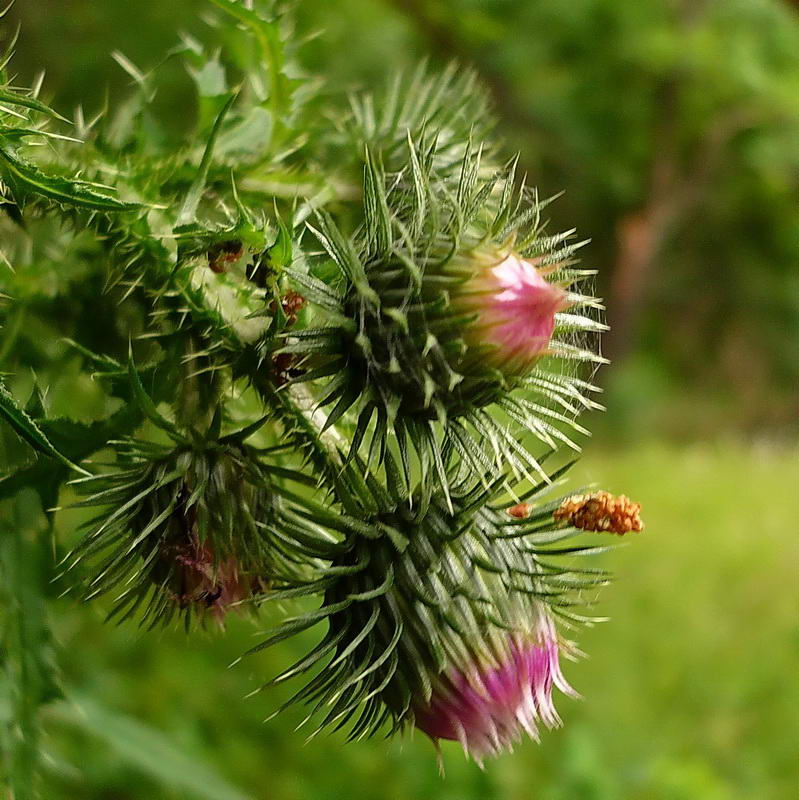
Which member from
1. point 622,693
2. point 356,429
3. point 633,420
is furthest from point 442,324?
point 633,420

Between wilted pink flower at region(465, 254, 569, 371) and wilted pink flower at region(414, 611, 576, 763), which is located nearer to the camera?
wilted pink flower at region(465, 254, 569, 371)

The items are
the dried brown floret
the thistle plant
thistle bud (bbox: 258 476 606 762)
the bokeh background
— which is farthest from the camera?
the bokeh background

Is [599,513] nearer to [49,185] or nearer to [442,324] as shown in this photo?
[442,324]

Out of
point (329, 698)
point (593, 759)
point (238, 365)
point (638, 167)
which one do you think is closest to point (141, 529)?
point (238, 365)

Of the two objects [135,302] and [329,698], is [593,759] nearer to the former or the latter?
[329,698]

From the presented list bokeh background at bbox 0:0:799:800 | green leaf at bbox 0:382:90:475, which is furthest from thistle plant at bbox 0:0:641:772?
bokeh background at bbox 0:0:799:800

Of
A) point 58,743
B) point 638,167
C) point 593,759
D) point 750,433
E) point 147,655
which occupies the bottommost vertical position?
point 58,743

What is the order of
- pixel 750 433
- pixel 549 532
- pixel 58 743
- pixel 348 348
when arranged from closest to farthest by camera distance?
pixel 348 348, pixel 549 532, pixel 58 743, pixel 750 433

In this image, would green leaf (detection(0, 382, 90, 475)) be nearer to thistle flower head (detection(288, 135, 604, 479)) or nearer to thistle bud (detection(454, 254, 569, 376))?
thistle flower head (detection(288, 135, 604, 479))

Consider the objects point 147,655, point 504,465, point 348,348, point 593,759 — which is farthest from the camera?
point 147,655
